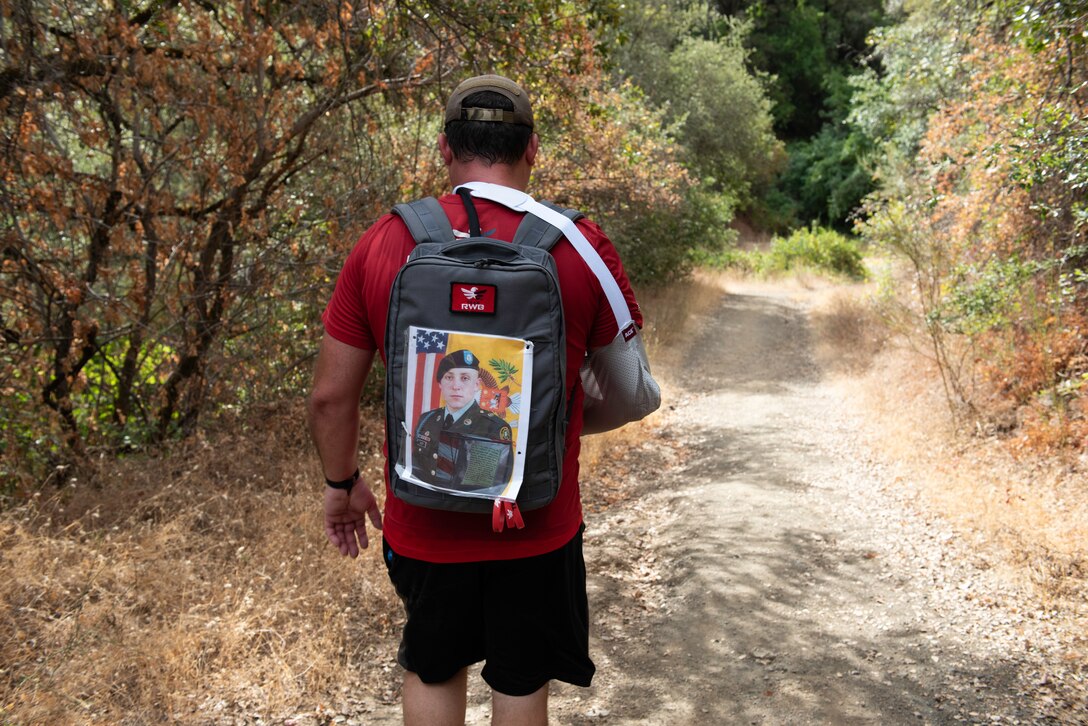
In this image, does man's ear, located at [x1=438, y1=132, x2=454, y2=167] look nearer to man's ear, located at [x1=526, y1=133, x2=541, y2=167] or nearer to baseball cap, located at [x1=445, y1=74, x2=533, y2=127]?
baseball cap, located at [x1=445, y1=74, x2=533, y2=127]

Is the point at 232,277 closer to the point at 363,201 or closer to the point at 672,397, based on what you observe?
the point at 363,201

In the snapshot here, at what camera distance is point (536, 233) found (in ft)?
6.34

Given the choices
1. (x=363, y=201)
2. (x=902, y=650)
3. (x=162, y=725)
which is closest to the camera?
(x=162, y=725)

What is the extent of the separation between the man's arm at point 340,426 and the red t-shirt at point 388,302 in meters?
0.05

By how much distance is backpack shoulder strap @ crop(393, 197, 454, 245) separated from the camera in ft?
6.30

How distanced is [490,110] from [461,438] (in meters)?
0.74

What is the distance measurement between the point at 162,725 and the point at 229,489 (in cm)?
237

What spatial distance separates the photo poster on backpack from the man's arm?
227mm

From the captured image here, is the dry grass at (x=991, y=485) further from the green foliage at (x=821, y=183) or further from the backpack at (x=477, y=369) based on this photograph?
the green foliage at (x=821, y=183)

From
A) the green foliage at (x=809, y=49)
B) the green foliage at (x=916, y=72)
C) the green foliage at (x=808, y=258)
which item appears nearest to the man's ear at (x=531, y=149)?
the green foliage at (x=916, y=72)

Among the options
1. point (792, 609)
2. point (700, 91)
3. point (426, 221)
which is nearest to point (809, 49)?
point (700, 91)

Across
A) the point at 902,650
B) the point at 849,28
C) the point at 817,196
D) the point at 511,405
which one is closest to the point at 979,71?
the point at 902,650

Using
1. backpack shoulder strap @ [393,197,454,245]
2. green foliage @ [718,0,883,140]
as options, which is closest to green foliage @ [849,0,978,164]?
backpack shoulder strap @ [393,197,454,245]

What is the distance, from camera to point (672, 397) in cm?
1030
